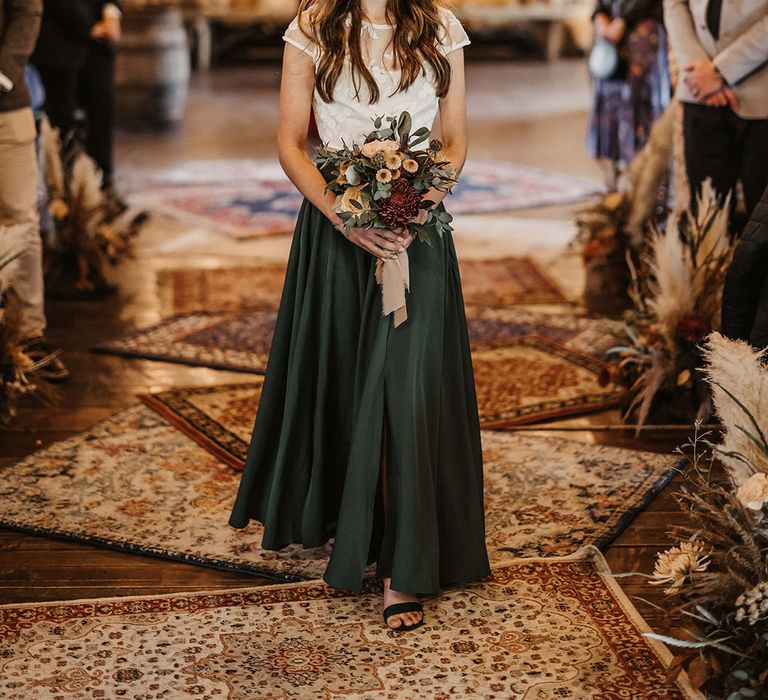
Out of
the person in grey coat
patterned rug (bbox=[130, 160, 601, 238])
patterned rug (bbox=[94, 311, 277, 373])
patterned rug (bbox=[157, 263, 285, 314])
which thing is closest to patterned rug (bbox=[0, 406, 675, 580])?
the person in grey coat

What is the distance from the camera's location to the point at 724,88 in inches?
166

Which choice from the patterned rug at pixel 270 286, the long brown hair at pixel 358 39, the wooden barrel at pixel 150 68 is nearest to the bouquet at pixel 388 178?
the long brown hair at pixel 358 39

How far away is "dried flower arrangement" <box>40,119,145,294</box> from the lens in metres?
5.58

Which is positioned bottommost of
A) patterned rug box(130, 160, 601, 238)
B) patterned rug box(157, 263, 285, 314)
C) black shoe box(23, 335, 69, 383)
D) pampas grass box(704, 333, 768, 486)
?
patterned rug box(130, 160, 601, 238)

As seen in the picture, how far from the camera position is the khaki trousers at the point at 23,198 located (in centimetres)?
427

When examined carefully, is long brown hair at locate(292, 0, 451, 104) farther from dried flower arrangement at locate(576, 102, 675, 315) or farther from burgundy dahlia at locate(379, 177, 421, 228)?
dried flower arrangement at locate(576, 102, 675, 315)

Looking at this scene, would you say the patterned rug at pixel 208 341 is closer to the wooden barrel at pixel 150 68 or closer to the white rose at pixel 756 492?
the white rose at pixel 756 492

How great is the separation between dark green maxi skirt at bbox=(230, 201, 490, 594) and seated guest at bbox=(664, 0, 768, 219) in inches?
69.5

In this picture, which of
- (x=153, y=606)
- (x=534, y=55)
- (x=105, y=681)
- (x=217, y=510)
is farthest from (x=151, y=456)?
(x=534, y=55)

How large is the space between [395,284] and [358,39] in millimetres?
541

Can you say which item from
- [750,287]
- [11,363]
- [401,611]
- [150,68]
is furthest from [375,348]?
[150,68]

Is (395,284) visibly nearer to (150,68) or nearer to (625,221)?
(625,221)

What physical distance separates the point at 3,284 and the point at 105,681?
5.31 ft

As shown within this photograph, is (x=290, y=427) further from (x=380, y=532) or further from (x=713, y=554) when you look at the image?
(x=713, y=554)
